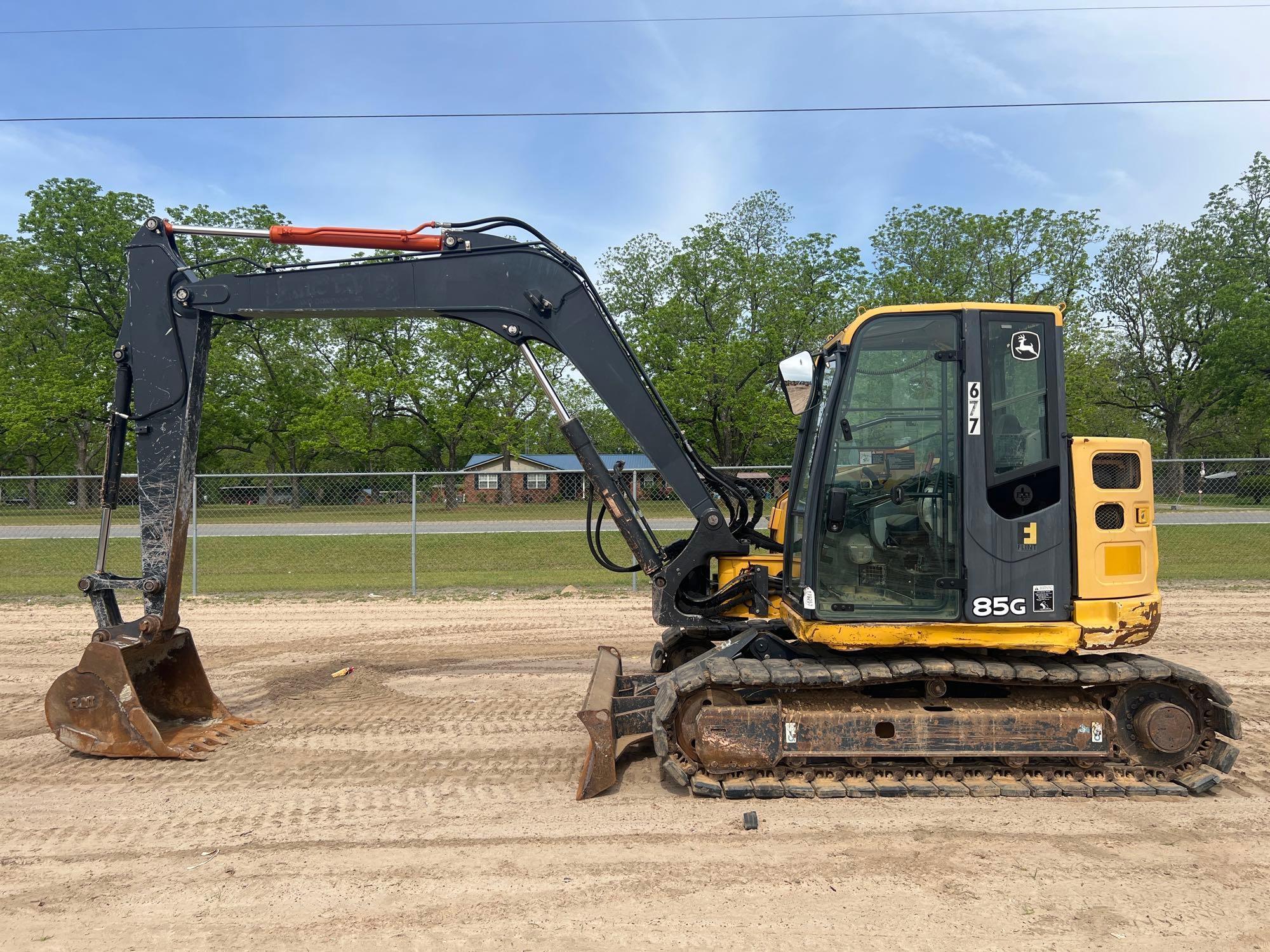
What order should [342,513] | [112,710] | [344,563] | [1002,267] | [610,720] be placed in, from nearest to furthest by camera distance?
[610,720], [112,710], [344,563], [342,513], [1002,267]

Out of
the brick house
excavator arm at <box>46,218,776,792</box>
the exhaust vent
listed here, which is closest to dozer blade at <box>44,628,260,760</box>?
excavator arm at <box>46,218,776,792</box>

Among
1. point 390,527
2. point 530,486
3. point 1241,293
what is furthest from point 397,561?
point 1241,293

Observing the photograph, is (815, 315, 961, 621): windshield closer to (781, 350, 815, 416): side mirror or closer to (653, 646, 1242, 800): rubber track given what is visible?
(653, 646, 1242, 800): rubber track

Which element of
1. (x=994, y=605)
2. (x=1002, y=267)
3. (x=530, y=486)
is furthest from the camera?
(x=1002, y=267)

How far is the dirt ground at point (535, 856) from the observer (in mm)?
3344

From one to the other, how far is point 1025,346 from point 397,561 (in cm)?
1312

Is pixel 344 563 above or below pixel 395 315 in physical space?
below

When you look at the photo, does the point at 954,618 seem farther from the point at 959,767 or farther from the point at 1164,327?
the point at 1164,327

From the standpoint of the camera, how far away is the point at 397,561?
15.6m

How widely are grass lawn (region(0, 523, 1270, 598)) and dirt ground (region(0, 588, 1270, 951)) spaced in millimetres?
7385

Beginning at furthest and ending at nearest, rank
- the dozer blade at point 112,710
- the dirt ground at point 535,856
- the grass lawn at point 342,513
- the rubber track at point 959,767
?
the grass lawn at point 342,513, the dozer blade at point 112,710, the rubber track at point 959,767, the dirt ground at point 535,856

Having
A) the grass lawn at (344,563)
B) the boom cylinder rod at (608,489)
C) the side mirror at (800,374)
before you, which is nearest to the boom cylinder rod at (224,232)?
the boom cylinder rod at (608,489)

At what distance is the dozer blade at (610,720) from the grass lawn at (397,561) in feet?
24.3

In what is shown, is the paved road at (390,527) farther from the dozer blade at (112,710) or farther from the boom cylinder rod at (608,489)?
the boom cylinder rod at (608,489)
